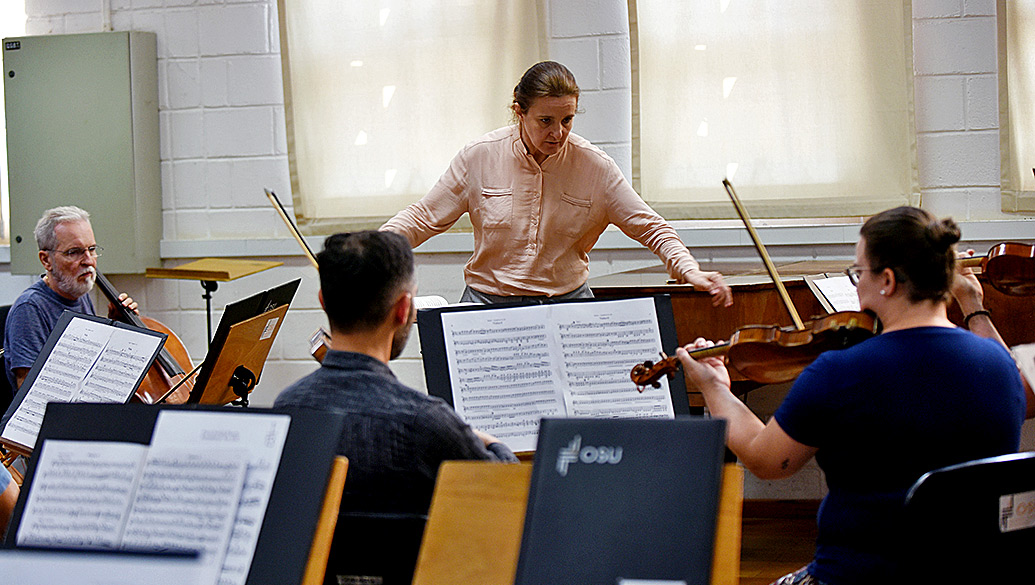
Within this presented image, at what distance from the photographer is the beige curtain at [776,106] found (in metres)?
3.50

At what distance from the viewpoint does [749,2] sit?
11.8ft

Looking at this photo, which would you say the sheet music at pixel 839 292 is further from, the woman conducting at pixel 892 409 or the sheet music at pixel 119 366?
the sheet music at pixel 119 366

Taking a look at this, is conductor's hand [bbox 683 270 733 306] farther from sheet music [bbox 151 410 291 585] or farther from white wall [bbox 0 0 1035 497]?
sheet music [bbox 151 410 291 585]

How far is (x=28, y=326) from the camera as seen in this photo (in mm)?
2936

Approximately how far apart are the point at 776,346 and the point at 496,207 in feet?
3.58

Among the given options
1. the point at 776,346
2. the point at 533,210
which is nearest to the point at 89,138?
the point at 533,210

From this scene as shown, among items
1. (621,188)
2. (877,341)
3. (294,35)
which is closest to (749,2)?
(621,188)

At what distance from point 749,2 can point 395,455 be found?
2724 mm

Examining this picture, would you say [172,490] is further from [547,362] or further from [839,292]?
[839,292]

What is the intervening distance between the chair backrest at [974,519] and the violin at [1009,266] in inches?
53.2

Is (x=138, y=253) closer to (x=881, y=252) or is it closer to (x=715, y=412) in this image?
(x=715, y=412)

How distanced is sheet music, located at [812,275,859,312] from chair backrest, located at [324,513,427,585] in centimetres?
161

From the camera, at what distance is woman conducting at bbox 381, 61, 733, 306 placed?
2.83 meters

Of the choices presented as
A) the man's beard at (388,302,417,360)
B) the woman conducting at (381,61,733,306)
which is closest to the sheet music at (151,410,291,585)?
the man's beard at (388,302,417,360)
